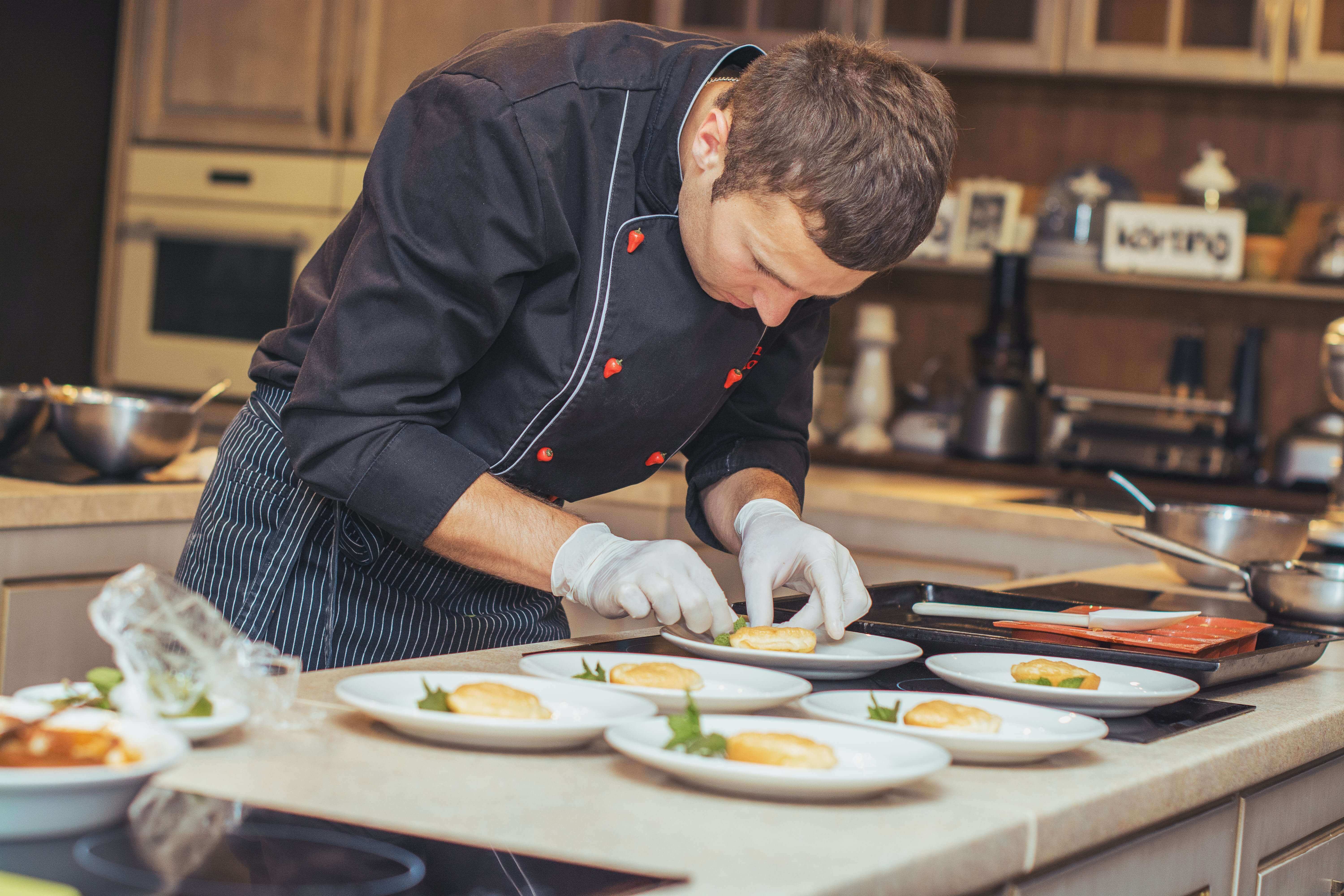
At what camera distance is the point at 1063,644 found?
1.19 metres

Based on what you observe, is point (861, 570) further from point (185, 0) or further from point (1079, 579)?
point (185, 0)

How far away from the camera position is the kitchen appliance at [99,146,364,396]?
129 inches

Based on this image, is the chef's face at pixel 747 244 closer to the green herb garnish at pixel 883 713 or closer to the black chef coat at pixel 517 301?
the black chef coat at pixel 517 301

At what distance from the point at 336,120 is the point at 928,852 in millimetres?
2906

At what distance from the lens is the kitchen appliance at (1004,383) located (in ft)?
10.4

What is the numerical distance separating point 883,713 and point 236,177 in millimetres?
2799

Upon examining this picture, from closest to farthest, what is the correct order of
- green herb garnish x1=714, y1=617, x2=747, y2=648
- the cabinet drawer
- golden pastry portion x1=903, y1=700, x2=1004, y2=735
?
golden pastry portion x1=903, y1=700, x2=1004, y2=735 < green herb garnish x1=714, y1=617, x2=747, y2=648 < the cabinet drawer

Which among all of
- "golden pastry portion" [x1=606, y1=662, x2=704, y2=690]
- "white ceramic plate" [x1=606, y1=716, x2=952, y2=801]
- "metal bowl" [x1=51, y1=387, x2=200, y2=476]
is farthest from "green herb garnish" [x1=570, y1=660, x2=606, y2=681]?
"metal bowl" [x1=51, y1=387, x2=200, y2=476]

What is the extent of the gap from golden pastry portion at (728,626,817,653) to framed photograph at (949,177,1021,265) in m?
2.35

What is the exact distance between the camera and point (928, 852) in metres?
0.67

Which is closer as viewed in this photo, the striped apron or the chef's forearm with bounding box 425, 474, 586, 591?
the chef's forearm with bounding box 425, 474, 586, 591

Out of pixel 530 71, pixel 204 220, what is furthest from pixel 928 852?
pixel 204 220

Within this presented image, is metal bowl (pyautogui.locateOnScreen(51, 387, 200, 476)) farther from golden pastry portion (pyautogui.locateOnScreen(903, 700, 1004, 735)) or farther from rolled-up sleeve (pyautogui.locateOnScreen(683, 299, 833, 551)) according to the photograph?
golden pastry portion (pyautogui.locateOnScreen(903, 700, 1004, 735))

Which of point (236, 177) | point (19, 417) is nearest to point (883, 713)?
point (19, 417)
